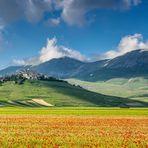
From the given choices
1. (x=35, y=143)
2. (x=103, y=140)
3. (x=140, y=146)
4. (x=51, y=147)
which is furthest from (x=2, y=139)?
(x=140, y=146)

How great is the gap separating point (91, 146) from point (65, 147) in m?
1.77

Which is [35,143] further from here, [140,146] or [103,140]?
[140,146]

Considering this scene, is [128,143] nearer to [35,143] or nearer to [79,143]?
[79,143]

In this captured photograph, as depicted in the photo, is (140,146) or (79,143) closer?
(140,146)

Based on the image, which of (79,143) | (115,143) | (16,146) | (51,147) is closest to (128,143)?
(115,143)

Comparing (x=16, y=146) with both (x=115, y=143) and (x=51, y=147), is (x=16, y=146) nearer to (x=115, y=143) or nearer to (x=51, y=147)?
(x=51, y=147)

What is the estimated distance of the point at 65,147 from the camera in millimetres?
27156

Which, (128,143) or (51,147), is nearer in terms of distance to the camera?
(51,147)

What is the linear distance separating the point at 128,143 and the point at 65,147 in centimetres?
521

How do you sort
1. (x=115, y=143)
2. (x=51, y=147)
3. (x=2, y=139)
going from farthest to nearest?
(x=2, y=139), (x=115, y=143), (x=51, y=147)

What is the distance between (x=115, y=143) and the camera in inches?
1153

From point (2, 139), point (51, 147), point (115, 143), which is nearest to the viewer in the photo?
point (51, 147)

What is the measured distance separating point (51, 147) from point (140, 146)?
6226 millimetres

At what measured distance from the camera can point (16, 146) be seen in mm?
27828
